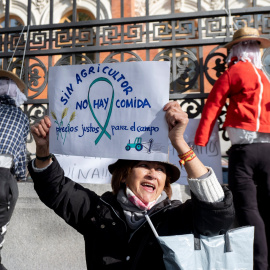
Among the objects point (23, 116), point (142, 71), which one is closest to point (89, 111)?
point (142, 71)

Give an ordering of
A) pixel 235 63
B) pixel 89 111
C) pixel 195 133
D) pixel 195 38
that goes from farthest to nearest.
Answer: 1. pixel 195 38
2. pixel 195 133
3. pixel 235 63
4. pixel 89 111

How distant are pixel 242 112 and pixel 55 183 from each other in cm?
188

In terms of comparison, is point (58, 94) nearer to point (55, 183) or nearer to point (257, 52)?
point (55, 183)

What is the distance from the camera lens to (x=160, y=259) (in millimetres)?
1650

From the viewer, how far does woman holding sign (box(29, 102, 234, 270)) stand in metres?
1.61

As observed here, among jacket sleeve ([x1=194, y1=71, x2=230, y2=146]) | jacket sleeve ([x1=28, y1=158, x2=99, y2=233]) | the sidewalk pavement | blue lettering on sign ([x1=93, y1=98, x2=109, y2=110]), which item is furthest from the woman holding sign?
the sidewalk pavement

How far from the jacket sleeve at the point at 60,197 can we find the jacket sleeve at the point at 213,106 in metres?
1.68

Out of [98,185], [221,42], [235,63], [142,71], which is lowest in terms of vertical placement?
[98,185]

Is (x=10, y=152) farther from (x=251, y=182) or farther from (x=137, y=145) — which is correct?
(x=251, y=182)

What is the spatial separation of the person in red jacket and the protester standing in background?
1.54m

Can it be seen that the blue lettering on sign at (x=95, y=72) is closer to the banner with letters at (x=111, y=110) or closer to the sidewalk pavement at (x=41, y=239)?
the banner with letters at (x=111, y=110)

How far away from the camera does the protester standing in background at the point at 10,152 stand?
305 cm

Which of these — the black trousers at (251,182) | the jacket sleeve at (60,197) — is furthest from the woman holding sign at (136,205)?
the black trousers at (251,182)

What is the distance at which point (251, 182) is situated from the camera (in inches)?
120
